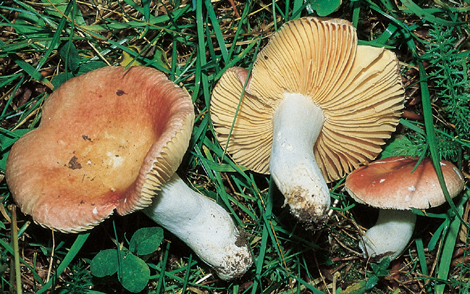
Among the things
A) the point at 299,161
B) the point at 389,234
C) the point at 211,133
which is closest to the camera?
the point at 299,161

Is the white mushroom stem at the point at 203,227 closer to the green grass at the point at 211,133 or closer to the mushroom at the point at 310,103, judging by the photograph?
the green grass at the point at 211,133

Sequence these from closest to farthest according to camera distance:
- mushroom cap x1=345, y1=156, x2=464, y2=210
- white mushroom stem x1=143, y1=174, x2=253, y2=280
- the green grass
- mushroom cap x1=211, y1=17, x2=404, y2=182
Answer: mushroom cap x1=211, y1=17, x2=404, y2=182 → mushroom cap x1=345, y1=156, x2=464, y2=210 → white mushroom stem x1=143, y1=174, x2=253, y2=280 → the green grass

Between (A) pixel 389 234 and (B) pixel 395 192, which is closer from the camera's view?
(B) pixel 395 192

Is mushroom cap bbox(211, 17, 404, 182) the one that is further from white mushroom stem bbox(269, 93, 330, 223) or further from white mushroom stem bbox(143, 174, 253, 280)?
white mushroom stem bbox(143, 174, 253, 280)

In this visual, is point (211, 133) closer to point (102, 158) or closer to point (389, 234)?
point (102, 158)

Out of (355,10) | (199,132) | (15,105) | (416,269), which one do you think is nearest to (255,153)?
(199,132)

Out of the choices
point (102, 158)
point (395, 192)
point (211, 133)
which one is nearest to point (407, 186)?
point (395, 192)

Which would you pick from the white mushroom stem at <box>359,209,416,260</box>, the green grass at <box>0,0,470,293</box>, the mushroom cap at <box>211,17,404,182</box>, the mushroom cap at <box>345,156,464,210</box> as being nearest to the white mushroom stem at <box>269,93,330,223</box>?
the mushroom cap at <box>211,17,404,182</box>
